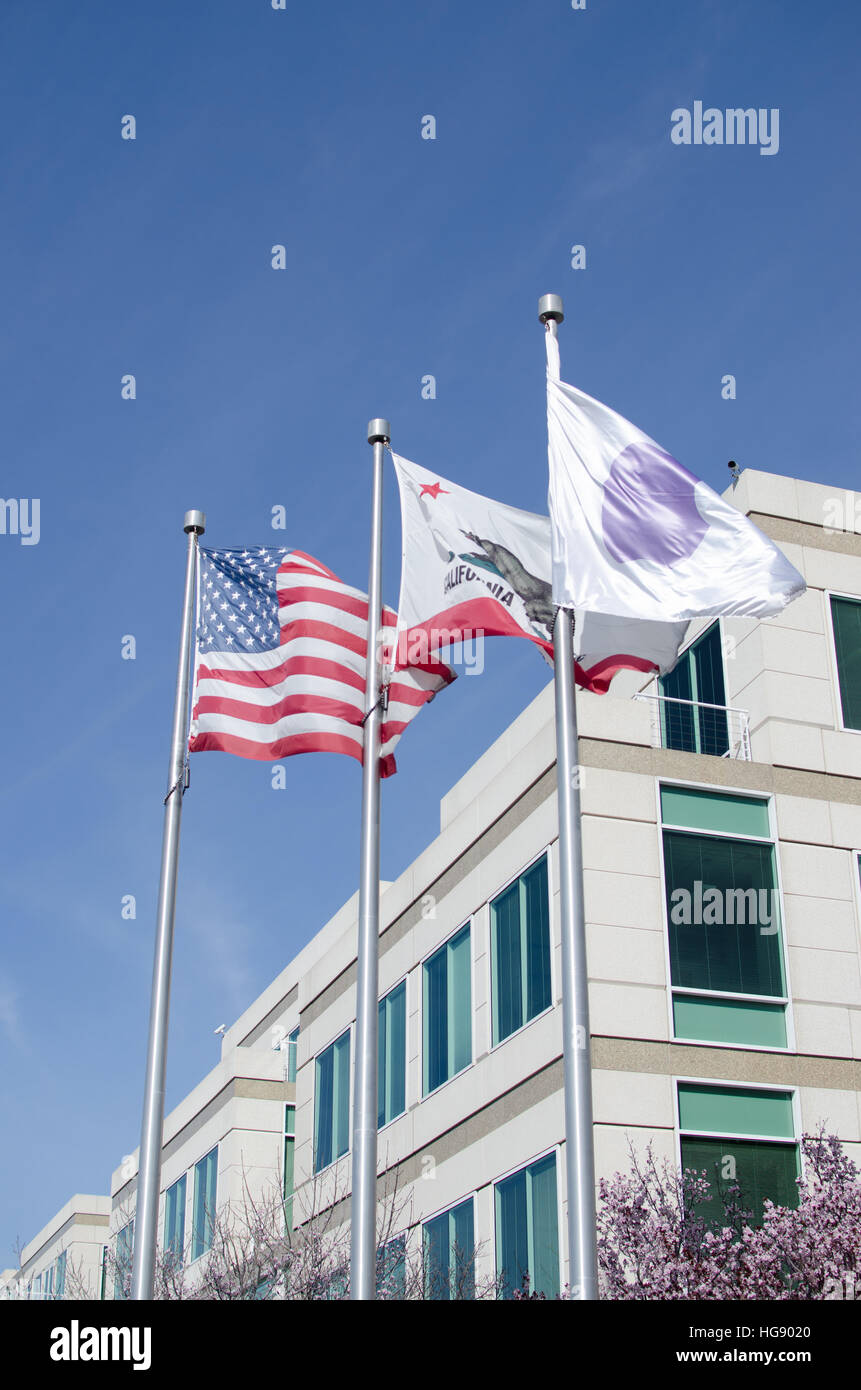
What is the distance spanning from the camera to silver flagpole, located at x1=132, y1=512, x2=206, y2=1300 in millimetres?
13836

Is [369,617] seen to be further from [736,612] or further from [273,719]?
[736,612]

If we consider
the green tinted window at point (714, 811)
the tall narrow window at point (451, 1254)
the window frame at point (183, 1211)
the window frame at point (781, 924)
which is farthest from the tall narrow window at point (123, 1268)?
the green tinted window at point (714, 811)

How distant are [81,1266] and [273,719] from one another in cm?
4294

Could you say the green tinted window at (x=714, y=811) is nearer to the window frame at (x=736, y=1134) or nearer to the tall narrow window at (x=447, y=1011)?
the window frame at (x=736, y=1134)

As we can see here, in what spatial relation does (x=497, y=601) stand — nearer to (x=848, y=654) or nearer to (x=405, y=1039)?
(x=848, y=654)

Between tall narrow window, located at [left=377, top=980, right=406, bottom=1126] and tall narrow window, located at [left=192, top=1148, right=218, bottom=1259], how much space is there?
9823 millimetres

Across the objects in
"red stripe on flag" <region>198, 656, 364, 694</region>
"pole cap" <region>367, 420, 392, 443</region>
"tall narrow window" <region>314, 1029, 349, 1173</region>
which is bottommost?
"tall narrow window" <region>314, 1029, 349, 1173</region>

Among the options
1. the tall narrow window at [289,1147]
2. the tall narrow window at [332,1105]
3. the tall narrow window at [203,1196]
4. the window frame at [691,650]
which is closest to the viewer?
the window frame at [691,650]

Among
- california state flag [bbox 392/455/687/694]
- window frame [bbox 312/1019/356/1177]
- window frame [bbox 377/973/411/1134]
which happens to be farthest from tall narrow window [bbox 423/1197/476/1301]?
california state flag [bbox 392/455/687/694]

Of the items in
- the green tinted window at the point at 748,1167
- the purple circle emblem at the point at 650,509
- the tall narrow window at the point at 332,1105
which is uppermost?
the purple circle emblem at the point at 650,509

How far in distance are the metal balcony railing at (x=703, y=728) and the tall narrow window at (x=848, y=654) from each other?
1.51 metres

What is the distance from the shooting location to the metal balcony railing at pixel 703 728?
73.0 ft

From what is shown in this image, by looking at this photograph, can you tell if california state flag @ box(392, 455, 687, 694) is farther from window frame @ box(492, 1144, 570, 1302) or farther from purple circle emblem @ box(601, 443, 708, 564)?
window frame @ box(492, 1144, 570, 1302)

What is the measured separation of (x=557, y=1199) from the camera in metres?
19.0
